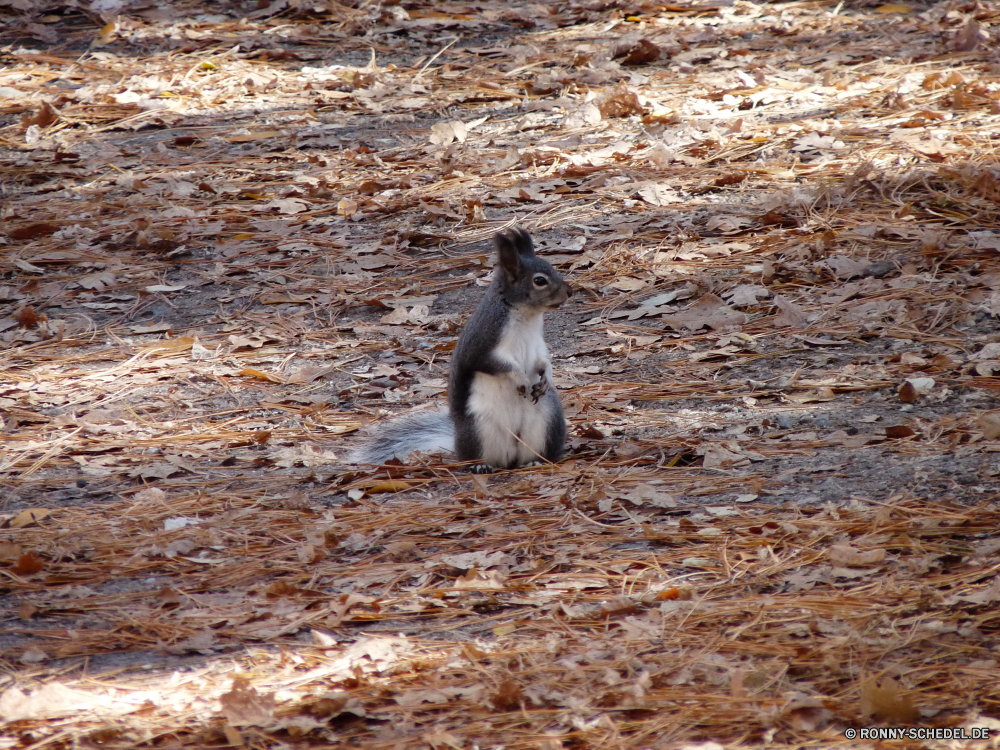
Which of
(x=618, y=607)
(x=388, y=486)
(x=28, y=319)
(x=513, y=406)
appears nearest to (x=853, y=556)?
(x=618, y=607)

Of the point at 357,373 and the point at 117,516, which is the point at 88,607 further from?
the point at 357,373

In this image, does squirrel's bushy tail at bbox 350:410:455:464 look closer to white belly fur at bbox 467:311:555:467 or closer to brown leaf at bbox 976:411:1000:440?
white belly fur at bbox 467:311:555:467

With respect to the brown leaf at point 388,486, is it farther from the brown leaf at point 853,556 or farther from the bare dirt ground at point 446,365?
the brown leaf at point 853,556

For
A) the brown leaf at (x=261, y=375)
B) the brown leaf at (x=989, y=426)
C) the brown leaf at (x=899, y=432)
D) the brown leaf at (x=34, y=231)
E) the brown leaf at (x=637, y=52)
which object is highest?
the brown leaf at (x=637, y=52)

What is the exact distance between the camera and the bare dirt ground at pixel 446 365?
217 cm

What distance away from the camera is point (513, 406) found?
3643 mm

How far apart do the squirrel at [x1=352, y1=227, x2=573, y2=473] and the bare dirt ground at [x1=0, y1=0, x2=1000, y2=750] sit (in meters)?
0.15

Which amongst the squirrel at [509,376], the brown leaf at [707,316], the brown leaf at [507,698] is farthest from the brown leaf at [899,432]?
the brown leaf at [507,698]

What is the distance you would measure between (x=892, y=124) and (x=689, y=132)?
1208mm

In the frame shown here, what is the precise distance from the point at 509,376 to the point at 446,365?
1.09m

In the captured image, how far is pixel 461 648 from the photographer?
232 centimetres

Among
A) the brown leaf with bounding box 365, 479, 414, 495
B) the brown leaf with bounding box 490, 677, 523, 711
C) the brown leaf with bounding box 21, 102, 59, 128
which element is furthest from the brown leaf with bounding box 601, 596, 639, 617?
the brown leaf with bounding box 21, 102, 59, 128

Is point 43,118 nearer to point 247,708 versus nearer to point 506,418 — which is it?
point 506,418

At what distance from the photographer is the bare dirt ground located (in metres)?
2.17
